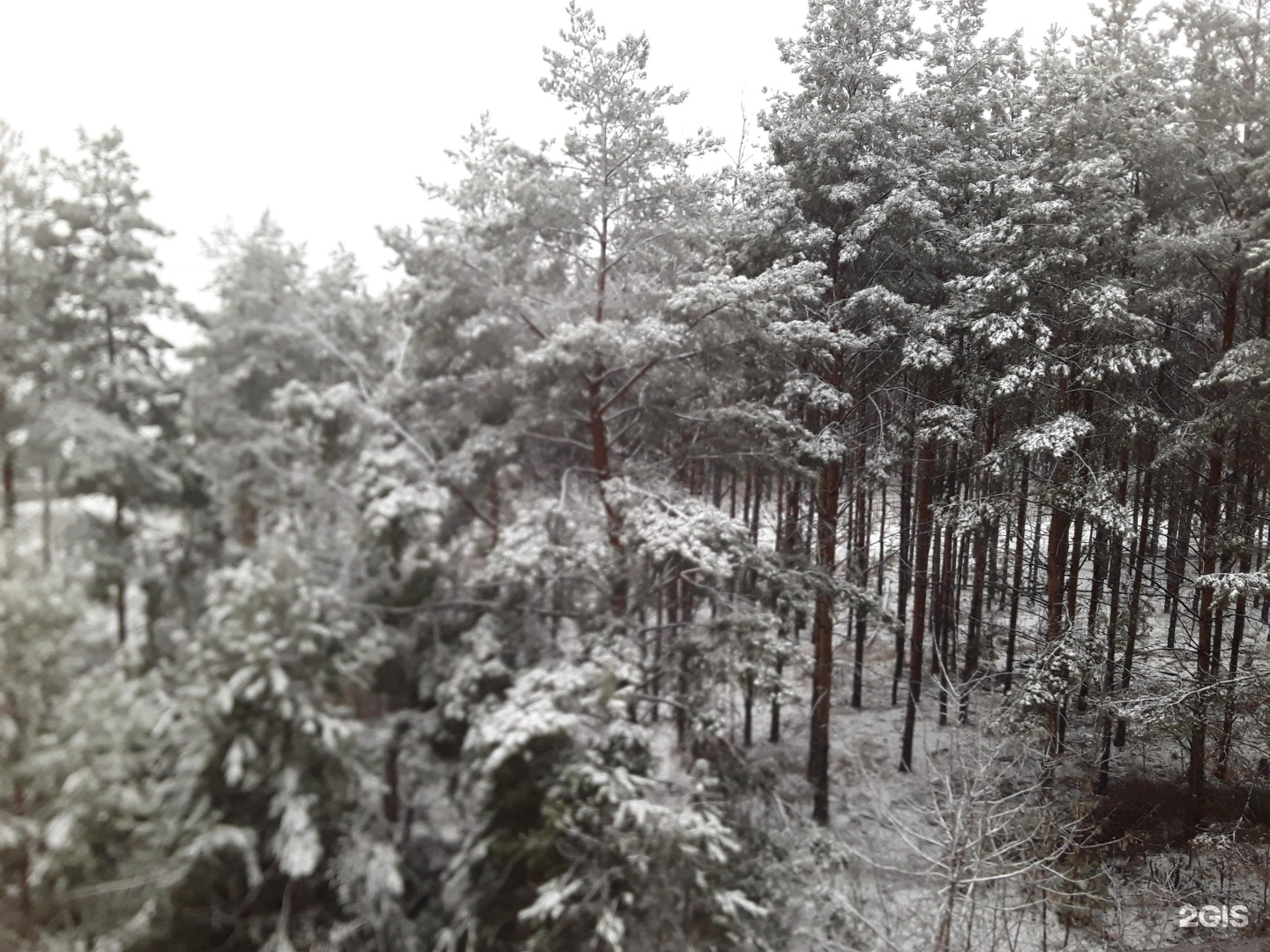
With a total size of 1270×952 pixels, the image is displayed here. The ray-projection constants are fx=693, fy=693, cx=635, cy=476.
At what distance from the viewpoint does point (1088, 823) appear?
33.7ft

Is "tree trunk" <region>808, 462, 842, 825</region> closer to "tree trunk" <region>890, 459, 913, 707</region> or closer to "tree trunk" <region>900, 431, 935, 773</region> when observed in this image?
"tree trunk" <region>900, 431, 935, 773</region>

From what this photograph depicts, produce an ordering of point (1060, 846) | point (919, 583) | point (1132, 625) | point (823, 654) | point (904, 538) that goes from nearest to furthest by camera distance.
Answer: point (1060, 846), point (1132, 625), point (823, 654), point (919, 583), point (904, 538)

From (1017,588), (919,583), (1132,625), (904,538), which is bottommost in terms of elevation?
(1132,625)

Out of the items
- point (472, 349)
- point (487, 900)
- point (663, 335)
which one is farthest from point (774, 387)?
point (487, 900)

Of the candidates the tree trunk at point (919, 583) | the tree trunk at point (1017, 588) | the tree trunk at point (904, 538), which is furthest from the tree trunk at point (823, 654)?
the tree trunk at point (1017, 588)

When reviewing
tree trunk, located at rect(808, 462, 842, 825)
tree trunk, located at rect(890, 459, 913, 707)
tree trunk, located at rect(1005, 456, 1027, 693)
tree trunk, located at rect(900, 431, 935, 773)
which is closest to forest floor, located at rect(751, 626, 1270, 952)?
tree trunk, located at rect(808, 462, 842, 825)

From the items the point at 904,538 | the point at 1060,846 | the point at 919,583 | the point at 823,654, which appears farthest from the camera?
the point at 904,538

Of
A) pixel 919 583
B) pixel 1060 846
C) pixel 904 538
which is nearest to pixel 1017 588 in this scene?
pixel 919 583

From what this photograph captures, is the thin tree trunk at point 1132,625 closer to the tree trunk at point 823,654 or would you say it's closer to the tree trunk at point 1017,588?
the tree trunk at point 1017,588

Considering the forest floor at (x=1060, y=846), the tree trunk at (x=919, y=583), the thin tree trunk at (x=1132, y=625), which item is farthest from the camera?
the tree trunk at (x=919, y=583)

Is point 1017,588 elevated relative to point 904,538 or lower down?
lower down

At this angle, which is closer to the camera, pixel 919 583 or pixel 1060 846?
pixel 1060 846

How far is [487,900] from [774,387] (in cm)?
742

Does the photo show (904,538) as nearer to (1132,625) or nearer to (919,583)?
(919,583)
